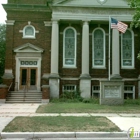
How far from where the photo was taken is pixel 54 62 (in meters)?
22.7

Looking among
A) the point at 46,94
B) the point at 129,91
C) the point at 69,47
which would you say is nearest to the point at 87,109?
the point at 46,94

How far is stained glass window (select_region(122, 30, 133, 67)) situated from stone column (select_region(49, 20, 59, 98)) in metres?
6.91

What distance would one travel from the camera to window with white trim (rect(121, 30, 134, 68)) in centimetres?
2472

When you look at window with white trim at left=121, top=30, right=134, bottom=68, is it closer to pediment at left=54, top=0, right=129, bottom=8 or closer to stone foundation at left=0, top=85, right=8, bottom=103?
pediment at left=54, top=0, right=129, bottom=8

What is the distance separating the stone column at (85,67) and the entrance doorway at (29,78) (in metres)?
4.86

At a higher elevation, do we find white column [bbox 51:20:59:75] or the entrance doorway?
white column [bbox 51:20:59:75]

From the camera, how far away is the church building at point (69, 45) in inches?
917

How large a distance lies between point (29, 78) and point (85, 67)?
5765mm

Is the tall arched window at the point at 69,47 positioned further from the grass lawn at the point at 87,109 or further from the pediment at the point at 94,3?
the grass lawn at the point at 87,109

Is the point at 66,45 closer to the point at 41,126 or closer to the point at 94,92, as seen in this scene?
the point at 94,92

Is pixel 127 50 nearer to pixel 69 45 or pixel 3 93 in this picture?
pixel 69 45

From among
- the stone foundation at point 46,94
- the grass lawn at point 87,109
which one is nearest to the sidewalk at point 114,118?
the grass lawn at point 87,109

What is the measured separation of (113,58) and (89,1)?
19.5ft

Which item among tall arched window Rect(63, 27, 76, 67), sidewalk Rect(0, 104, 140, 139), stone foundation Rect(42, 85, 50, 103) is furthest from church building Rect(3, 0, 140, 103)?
sidewalk Rect(0, 104, 140, 139)
